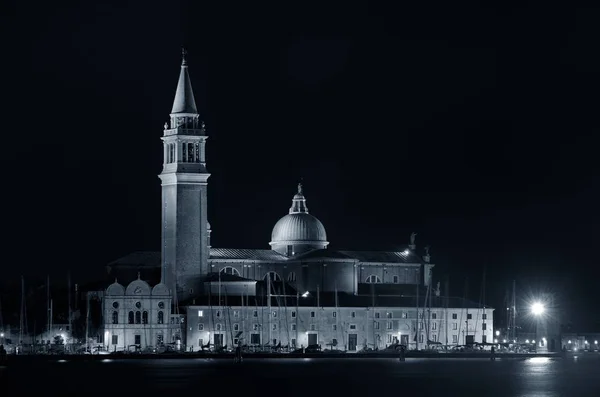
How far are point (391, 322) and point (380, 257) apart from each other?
35.5 ft

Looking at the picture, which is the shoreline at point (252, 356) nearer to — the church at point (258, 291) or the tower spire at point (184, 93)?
the church at point (258, 291)

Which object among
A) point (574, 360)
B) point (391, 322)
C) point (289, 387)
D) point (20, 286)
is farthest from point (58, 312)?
point (289, 387)

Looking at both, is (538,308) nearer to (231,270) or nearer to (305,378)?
(231,270)

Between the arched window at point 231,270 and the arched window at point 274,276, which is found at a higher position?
the arched window at point 231,270

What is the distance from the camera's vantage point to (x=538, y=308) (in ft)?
585

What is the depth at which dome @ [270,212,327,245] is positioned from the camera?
620 feet

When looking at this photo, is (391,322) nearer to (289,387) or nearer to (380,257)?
(380,257)

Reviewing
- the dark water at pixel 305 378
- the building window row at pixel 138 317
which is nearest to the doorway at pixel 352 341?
the dark water at pixel 305 378

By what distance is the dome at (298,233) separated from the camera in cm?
18912

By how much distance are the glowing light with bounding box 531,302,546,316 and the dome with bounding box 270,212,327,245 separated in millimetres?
18936

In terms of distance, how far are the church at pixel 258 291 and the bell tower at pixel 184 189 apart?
0.08 meters

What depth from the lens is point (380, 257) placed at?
628ft

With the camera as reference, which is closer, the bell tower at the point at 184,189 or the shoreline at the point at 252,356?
the shoreline at the point at 252,356

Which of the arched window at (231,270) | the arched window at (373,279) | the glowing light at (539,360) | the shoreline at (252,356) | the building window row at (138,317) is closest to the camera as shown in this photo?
the shoreline at (252,356)
